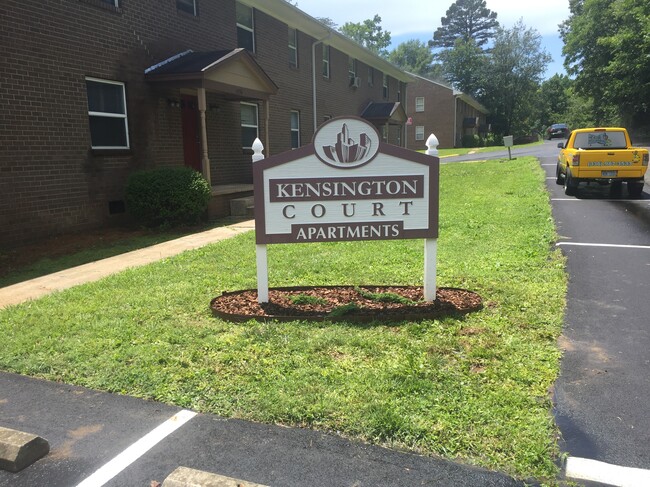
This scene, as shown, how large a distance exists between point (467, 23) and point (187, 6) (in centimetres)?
8820

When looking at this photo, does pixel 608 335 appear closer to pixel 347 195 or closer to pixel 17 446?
pixel 347 195

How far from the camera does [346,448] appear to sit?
9.40 ft

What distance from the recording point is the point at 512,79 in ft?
203

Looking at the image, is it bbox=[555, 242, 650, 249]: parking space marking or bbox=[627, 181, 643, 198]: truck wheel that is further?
bbox=[627, 181, 643, 198]: truck wheel

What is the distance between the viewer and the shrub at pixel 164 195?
10.2 meters

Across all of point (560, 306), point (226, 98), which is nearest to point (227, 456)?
point (560, 306)

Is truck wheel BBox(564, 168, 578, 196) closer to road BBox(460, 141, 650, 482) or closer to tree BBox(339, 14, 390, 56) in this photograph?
road BBox(460, 141, 650, 482)

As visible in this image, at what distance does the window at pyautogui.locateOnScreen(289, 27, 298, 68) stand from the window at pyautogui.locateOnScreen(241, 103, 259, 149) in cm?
330

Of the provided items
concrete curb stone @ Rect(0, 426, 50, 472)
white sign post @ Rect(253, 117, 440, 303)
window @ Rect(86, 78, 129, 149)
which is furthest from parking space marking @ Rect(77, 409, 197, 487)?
window @ Rect(86, 78, 129, 149)

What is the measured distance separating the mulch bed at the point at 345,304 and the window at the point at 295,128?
14.1m

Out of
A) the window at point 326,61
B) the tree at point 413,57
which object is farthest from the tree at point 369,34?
→ the window at point 326,61

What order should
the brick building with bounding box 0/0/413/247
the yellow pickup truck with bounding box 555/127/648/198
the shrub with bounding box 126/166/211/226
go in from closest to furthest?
the brick building with bounding box 0/0/413/247 → the shrub with bounding box 126/166/211/226 → the yellow pickup truck with bounding box 555/127/648/198

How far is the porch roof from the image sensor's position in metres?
11.2

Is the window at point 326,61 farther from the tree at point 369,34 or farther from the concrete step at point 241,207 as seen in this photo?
the tree at point 369,34
